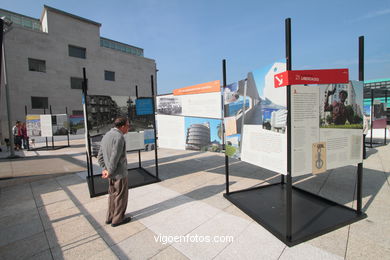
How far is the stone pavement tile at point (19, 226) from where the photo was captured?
315 centimetres

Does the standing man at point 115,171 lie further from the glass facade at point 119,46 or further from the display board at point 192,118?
the glass facade at point 119,46

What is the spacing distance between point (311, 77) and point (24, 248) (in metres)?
4.74

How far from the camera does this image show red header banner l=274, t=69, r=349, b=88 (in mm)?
2475

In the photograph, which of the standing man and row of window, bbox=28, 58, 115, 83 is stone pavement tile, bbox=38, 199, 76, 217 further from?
row of window, bbox=28, 58, 115, 83

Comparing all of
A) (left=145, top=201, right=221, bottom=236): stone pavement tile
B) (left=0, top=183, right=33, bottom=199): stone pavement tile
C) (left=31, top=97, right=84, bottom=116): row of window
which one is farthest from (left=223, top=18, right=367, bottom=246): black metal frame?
(left=31, top=97, right=84, bottom=116): row of window

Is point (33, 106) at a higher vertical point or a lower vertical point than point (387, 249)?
higher

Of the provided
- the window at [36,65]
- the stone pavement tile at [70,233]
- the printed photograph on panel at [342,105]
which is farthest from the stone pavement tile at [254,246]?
the window at [36,65]

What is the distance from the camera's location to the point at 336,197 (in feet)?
13.8

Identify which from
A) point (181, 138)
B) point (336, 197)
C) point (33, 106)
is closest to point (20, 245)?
point (181, 138)

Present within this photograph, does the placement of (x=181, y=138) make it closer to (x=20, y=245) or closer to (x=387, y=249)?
(x=20, y=245)

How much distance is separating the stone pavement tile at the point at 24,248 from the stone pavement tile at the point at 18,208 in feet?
4.48

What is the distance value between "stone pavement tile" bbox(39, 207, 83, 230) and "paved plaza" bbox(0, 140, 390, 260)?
0.7 inches

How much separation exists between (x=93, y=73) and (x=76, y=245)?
3239 cm

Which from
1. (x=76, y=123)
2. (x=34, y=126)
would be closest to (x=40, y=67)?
(x=76, y=123)
